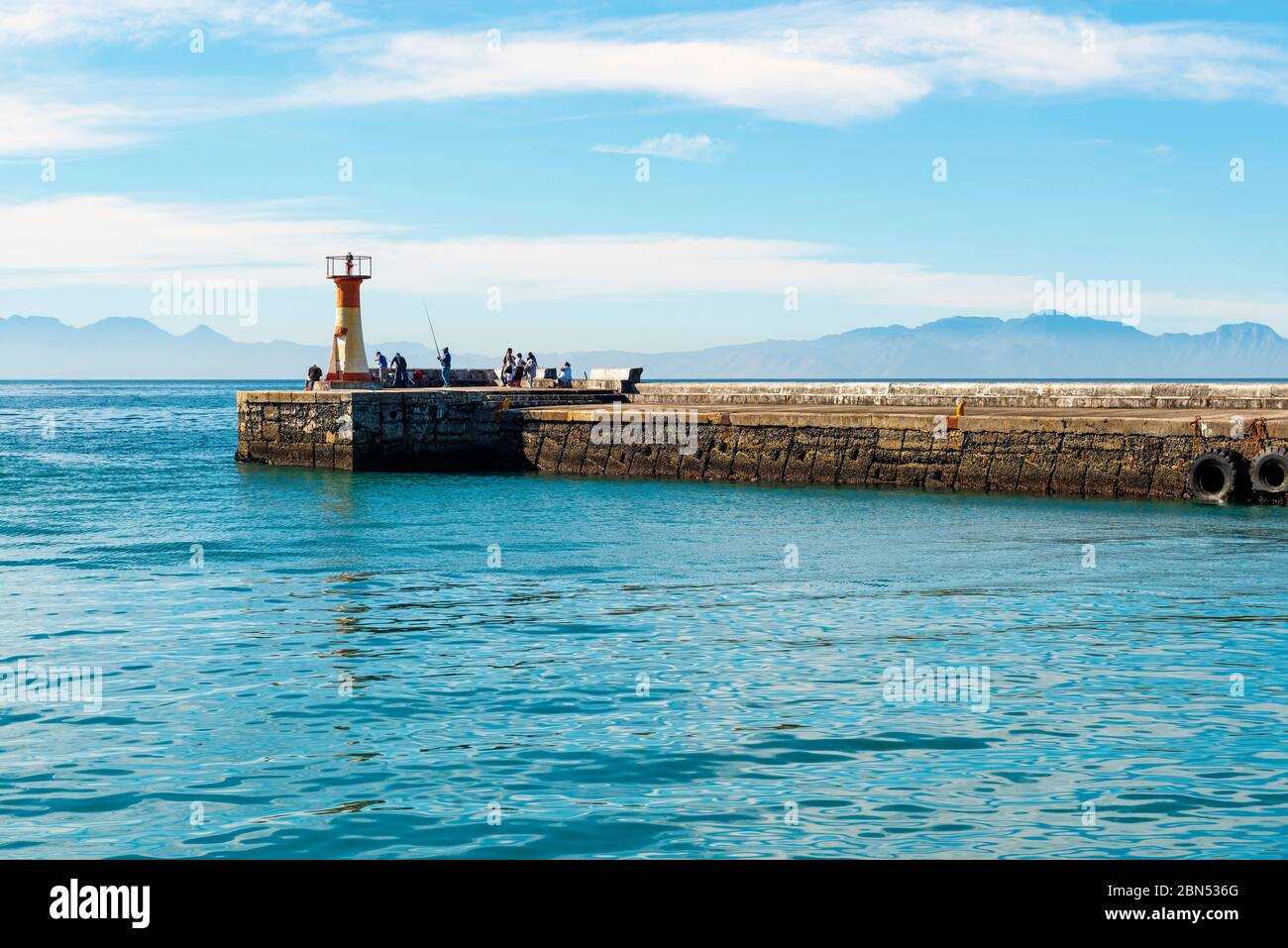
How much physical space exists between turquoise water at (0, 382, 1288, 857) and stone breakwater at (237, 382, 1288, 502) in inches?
136

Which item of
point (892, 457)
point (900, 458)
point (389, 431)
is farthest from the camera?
point (389, 431)

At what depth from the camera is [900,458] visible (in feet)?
94.2

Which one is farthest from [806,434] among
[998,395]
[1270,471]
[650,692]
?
[650,692]

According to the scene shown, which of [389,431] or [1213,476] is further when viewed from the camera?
[389,431]

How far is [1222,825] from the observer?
7.09m

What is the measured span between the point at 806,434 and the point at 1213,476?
9028 mm

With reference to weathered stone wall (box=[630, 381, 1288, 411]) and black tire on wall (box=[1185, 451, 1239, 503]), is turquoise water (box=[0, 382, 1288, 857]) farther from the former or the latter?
weathered stone wall (box=[630, 381, 1288, 411])

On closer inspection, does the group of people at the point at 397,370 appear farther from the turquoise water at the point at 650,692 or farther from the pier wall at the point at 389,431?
the turquoise water at the point at 650,692

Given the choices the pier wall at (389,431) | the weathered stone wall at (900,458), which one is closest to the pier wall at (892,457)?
the weathered stone wall at (900,458)

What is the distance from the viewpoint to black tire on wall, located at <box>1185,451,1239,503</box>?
23938 millimetres
